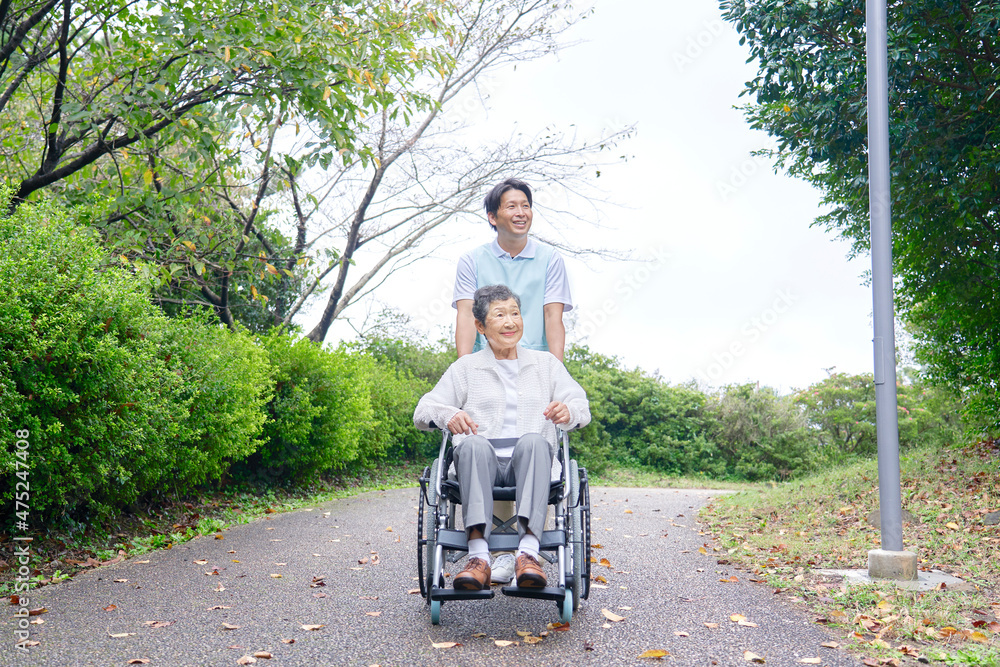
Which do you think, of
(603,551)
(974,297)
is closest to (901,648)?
(603,551)

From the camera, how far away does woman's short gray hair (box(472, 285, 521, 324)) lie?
3582 mm

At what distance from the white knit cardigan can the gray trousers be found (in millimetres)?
188

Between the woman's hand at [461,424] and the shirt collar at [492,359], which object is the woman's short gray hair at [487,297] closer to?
the shirt collar at [492,359]

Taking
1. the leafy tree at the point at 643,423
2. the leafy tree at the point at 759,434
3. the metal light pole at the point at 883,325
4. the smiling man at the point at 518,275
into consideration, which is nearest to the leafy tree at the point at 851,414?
the leafy tree at the point at 759,434

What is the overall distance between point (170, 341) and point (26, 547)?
1.82 m

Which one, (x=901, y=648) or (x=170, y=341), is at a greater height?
(x=170, y=341)

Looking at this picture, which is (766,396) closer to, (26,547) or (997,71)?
(997,71)

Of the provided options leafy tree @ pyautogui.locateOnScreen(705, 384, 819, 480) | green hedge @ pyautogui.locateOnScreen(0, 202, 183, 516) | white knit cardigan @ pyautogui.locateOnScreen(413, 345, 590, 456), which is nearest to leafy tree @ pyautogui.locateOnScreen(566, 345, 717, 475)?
leafy tree @ pyautogui.locateOnScreen(705, 384, 819, 480)

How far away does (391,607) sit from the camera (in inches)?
146

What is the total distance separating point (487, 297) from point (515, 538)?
112 centimetres

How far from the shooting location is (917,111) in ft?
21.1

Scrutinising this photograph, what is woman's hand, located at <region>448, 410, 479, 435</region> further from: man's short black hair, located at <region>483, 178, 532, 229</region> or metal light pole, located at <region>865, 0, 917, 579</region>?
metal light pole, located at <region>865, 0, 917, 579</region>

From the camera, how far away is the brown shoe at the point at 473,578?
9.80 ft

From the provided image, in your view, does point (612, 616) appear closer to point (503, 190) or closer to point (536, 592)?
point (536, 592)
